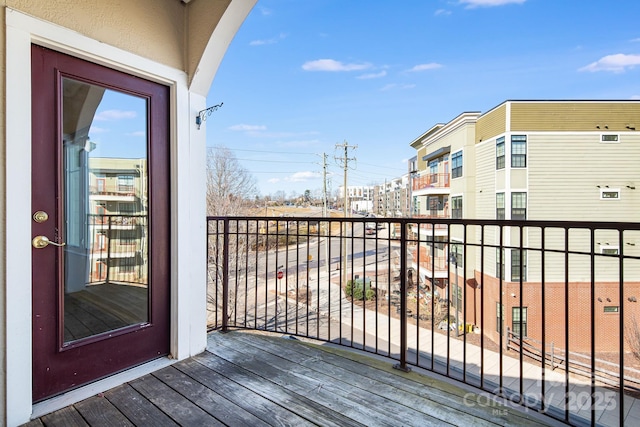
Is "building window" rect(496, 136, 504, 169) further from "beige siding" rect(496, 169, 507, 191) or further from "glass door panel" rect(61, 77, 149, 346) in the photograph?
"glass door panel" rect(61, 77, 149, 346)

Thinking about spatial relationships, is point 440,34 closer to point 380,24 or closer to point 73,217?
point 380,24

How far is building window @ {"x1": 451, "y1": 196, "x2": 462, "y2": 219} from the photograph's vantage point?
1297cm

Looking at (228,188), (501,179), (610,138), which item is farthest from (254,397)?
(610,138)

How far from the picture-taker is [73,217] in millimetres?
1624

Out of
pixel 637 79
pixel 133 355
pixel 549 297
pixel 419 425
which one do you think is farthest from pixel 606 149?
pixel 133 355

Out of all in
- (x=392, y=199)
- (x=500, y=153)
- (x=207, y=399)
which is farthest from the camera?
(x=392, y=199)

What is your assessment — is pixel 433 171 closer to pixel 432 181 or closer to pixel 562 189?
pixel 432 181

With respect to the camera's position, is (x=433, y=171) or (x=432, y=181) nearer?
(x=432, y=181)

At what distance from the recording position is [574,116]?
1030cm

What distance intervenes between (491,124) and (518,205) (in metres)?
3.05

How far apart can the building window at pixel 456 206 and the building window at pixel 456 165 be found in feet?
3.16

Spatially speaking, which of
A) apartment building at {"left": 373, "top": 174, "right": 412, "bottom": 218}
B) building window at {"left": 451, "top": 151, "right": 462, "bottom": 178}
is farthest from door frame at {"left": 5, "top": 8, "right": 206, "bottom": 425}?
apartment building at {"left": 373, "top": 174, "right": 412, "bottom": 218}

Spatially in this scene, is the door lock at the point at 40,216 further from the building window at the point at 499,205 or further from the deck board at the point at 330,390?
the building window at the point at 499,205

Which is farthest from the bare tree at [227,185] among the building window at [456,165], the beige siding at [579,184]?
the beige siding at [579,184]
